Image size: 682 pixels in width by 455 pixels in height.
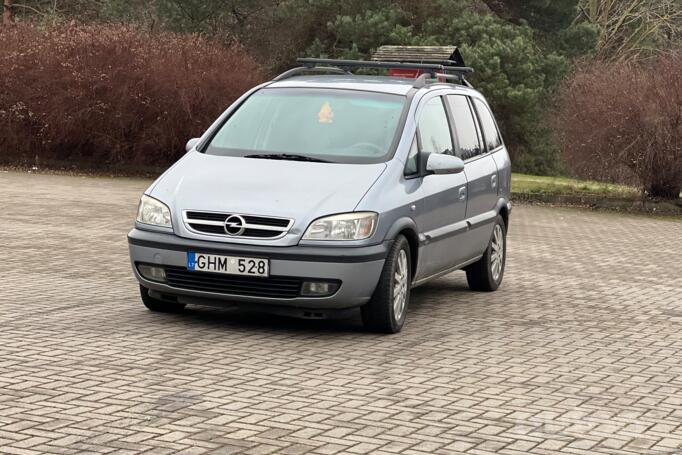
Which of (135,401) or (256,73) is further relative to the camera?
(256,73)

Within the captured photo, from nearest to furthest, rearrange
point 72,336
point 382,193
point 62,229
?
point 72,336 < point 382,193 < point 62,229

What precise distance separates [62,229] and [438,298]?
6019mm

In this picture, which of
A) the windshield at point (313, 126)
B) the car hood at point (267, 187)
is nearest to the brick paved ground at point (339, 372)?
the car hood at point (267, 187)

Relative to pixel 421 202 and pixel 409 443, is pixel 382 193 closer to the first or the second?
pixel 421 202

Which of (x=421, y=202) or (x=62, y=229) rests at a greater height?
(x=421, y=202)

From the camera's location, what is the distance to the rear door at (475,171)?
1085 cm

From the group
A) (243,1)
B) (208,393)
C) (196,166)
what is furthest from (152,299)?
(243,1)

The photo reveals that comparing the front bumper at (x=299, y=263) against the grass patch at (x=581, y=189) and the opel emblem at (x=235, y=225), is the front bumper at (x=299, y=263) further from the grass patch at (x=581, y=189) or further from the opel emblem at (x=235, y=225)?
the grass patch at (x=581, y=189)

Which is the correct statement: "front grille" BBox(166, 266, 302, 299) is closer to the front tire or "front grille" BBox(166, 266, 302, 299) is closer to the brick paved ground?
the brick paved ground

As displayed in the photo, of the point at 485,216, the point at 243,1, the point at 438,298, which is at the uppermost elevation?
the point at 243,1

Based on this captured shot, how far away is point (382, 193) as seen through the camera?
9000 millimetres

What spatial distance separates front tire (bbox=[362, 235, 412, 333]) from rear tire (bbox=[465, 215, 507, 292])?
2.37 metres

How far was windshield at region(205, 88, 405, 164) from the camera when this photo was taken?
31.5ft

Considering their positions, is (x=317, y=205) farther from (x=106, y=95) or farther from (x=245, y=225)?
(x=106, y=95)
